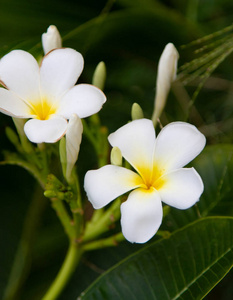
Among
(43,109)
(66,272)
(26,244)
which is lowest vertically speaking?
(26,244)

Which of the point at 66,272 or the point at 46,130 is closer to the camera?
the point at 46,130

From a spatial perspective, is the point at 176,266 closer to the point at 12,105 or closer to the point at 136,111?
the point at 136,111

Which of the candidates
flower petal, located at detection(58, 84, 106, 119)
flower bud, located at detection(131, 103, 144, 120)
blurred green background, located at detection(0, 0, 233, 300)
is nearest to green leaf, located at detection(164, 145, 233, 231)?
blurred green background, located at detection(0, 0, 233, 300)

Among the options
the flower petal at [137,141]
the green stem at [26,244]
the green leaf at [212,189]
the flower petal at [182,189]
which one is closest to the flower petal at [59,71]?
the flower petal at [137,141]

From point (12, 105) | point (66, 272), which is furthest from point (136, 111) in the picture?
point (66, 272)

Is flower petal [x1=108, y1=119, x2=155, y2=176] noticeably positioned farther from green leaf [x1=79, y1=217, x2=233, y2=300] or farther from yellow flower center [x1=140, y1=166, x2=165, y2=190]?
green leaf [x1=79, y1=217, x2=233, y2=300]

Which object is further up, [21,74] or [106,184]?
[21,74]

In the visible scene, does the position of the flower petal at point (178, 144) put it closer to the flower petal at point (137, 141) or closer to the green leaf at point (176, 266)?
the flower petal at point (137, 141)

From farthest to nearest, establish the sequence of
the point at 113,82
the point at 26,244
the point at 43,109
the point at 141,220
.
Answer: the point at 113,82 → the point at 26,244 → the point at 43,109 → the point at 141,220
